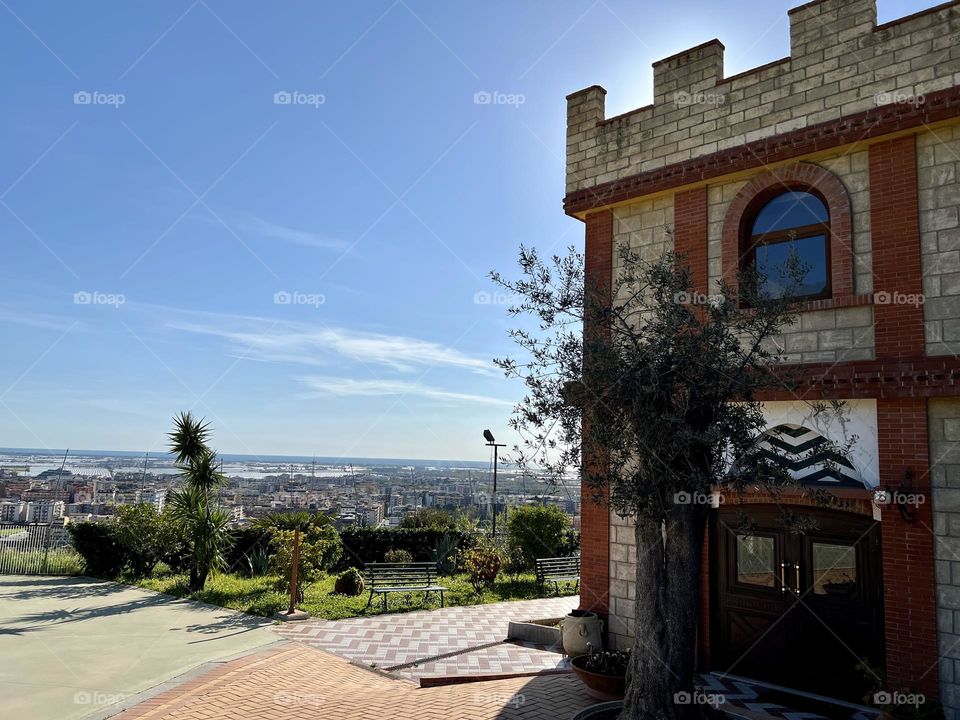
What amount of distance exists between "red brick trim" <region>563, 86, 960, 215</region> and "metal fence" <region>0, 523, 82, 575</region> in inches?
636

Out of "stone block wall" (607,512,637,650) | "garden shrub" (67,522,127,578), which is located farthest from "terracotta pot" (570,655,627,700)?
"garden shrub" (67,522,127,578)

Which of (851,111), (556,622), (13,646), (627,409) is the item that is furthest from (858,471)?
(13,646)

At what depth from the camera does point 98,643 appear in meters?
9.72

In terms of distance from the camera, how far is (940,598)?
6.88m

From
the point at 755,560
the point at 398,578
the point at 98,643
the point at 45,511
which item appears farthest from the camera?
the point at 45,511

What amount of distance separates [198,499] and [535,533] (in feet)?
28.5

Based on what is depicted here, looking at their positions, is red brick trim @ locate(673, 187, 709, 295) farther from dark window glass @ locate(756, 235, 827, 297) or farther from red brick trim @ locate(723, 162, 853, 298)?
dark window glass @ locate(756, 235, 827, 297)

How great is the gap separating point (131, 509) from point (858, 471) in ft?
53.6

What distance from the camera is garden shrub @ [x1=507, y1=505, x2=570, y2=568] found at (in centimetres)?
1762

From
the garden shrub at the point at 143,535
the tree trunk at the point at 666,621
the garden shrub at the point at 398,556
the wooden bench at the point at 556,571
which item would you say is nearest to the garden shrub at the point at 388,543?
the garden shrub at the point at 398,556

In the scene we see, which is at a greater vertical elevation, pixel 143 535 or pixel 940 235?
pixel 940 235

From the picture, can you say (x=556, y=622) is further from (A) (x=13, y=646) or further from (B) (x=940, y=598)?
(A) (x=13, y=646)

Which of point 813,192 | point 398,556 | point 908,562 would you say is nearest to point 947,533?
point 908,562

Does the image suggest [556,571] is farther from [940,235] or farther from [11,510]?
[11,510]
